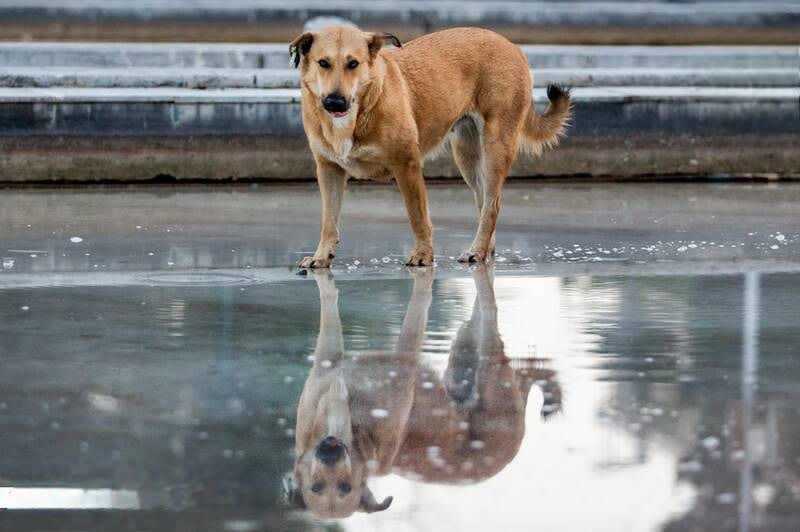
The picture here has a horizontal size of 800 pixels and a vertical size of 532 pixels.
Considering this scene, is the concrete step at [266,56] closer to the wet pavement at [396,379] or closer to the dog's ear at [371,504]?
the wet pavement at [396,379]

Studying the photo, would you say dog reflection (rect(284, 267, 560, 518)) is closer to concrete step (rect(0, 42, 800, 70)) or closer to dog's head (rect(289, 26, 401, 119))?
dog's head (rect(289, 26, 401, 119))

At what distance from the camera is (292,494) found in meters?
4.74

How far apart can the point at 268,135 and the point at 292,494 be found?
8.97 meters

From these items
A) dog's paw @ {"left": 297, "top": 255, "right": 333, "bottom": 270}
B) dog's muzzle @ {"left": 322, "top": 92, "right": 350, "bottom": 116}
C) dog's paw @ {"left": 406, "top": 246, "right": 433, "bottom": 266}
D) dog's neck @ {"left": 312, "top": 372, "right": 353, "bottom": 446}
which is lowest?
dog's neck @ {"left": 312, "top": 372, "right": 353, "bottom": 446}

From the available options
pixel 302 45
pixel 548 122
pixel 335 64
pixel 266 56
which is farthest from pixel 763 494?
pixel 266 56

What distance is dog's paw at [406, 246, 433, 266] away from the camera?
30.7 ft

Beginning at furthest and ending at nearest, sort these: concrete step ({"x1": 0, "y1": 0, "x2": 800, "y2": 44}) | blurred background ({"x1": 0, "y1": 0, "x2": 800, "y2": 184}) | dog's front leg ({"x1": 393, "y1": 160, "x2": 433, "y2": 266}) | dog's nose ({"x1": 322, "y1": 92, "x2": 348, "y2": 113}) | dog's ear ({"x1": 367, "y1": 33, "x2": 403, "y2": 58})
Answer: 1. concrete step ({"x1": 0, "y1": 0, "x2": 800, "y2": 44})
2. blurred background ({"x1": 0, "y1": 0, "x2": 800, "y2": 184})
3. dog's front leg ({"x1": 393, "y1": 160, "x2": 433, "y2": 266})
4. dog's ear ({"x1": 367, "y1": 33, "x2": 403, "y2": 58})
5. dog's nose ({"x1": 322, "y1": 92, "x2": 348, "y2": 113})

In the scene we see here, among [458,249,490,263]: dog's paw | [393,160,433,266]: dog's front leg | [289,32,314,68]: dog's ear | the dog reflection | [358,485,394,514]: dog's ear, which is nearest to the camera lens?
[358,485,394,514]: dog's ear

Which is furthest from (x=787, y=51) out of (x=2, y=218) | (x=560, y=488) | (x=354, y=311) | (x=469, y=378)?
(x=560, y=488)

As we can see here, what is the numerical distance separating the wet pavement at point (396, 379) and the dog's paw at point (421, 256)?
170mm

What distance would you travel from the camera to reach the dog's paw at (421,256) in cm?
935

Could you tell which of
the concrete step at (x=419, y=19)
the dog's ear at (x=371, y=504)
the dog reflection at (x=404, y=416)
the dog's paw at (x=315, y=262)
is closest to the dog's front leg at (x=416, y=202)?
the dog's paw at (x=315, y=262)

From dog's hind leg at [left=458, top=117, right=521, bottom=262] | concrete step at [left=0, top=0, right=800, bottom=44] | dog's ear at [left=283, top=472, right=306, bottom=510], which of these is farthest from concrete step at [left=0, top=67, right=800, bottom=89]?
dog's ear at [left=283, top=472, right=306, bottom=510]

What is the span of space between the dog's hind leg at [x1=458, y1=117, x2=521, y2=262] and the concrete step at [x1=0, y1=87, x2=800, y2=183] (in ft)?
12.1
